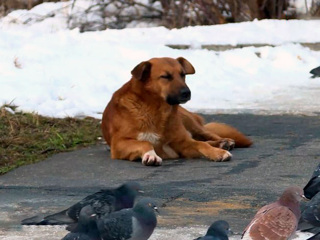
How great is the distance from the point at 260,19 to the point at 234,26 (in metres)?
2.03

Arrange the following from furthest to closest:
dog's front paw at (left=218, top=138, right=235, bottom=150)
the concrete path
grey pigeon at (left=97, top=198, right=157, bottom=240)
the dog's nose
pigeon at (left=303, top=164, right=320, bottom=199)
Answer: dog's front paw at (left=218, top=138, right=235, bottom=150) < the dog's nose < the concrete path < pigeon at (left=303, top=164, right=320, bottom=199) < grey pigeon at (left=97, top=198, right=157, bottom=240)

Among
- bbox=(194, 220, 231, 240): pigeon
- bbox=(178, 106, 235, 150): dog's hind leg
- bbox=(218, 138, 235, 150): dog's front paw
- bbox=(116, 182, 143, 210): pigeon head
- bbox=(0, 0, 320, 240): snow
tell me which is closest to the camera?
bbox=(194, 220, 231, 240): pigeon

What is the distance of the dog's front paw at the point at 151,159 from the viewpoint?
299 inches

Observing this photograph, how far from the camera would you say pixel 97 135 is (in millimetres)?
9180

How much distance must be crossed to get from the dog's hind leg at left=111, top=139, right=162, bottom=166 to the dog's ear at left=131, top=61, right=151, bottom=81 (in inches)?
22.7

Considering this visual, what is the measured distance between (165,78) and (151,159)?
0.85m

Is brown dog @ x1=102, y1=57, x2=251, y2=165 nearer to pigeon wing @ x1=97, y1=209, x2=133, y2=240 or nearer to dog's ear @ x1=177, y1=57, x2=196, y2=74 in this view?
dog's ear @ x1=177, y1=57, x2=196, y2=74

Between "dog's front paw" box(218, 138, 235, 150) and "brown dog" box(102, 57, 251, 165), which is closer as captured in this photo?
"brown dog" box(102, 57, 251, 165)

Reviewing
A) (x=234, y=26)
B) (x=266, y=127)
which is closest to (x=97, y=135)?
(x=266, y=127)

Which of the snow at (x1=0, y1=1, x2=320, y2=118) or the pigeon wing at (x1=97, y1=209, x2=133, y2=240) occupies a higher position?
the pigeon wing at (x1=97, y1=209, x2=133, y2=240)

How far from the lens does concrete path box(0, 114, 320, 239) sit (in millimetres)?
5844

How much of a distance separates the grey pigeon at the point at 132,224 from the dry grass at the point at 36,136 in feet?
10.1

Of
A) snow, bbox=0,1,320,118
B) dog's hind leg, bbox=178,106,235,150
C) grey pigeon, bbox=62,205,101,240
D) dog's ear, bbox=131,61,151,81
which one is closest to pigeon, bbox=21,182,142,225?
grey pigeon, bbox=62,205,101,240

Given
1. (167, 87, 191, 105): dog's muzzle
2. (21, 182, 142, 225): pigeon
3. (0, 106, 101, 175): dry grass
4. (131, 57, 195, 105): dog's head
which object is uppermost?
(21, 182, 142, 225): pigeon
